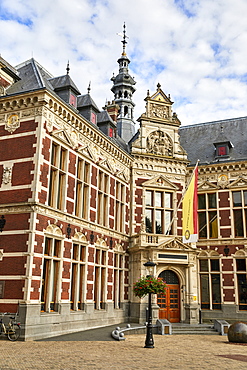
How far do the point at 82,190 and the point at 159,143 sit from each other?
28.2ft

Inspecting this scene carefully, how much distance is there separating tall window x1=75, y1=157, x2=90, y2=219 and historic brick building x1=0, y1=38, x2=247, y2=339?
0.19ft

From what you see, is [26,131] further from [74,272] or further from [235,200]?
[235,200]

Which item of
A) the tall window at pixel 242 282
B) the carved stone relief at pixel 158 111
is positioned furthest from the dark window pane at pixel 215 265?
the carved stone relief at pixel 158 111

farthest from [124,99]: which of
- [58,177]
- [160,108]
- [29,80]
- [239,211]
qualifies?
[58,177]

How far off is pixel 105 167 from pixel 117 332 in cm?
970

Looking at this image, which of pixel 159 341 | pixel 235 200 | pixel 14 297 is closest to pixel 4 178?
pixel 14 297

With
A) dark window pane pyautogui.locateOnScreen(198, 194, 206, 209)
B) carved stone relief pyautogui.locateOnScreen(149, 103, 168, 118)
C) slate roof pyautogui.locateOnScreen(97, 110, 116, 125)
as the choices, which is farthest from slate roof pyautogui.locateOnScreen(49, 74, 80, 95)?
dark window pane pyautogui.locateOnScreen(198, 194, 206, 209)

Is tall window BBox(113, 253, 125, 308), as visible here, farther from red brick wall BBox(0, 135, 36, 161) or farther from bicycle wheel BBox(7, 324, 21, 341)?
red brick wall BBox(0, 135, 36, 161)

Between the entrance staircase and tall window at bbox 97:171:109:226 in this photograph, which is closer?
the entrance staircase

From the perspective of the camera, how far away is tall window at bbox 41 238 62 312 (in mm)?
16406

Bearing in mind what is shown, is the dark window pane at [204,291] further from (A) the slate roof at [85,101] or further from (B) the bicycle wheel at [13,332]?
(B) the bicycle wheel at [13,332]

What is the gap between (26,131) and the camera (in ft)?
56.8

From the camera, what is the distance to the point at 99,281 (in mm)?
20766

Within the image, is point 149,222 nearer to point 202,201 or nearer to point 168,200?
point 168,200
